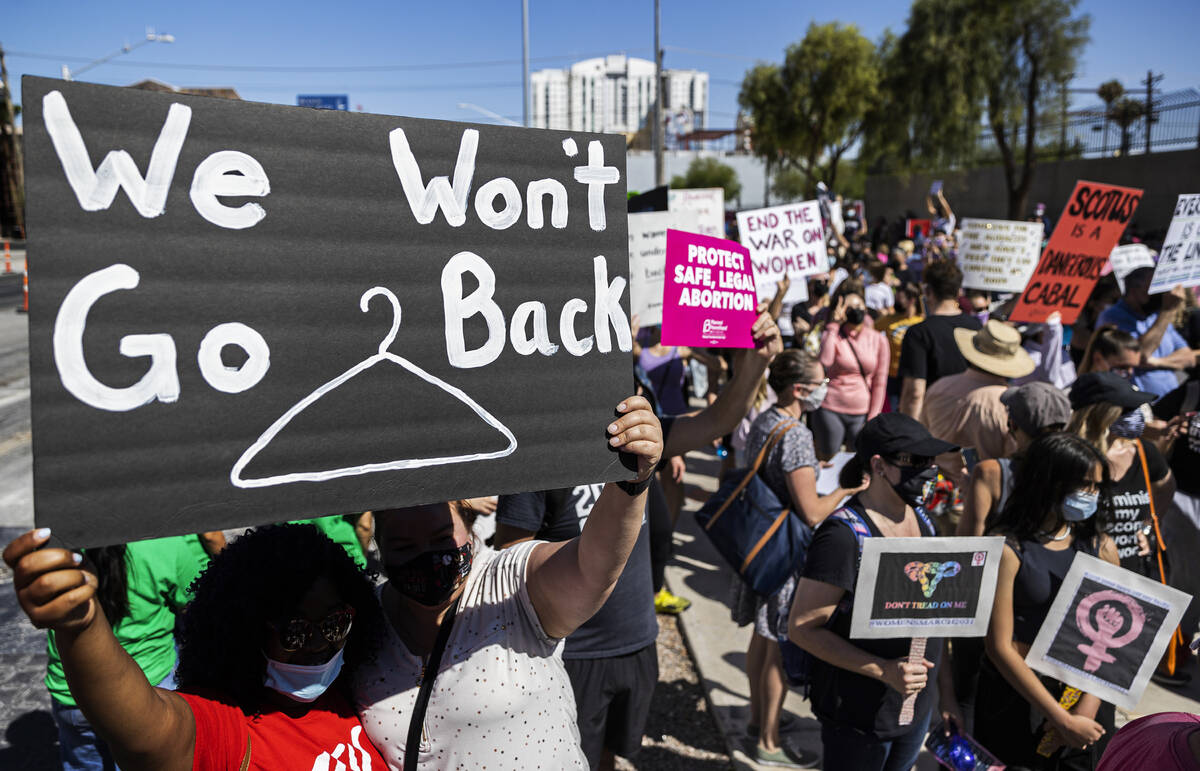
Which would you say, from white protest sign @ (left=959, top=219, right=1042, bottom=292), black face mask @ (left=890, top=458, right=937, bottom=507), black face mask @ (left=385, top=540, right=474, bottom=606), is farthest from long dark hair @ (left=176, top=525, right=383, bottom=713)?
white protest sign @ (left=959, top=219, right=1042, bottom=292)

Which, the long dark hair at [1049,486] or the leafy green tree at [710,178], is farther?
the leafy green tree at [710,178]

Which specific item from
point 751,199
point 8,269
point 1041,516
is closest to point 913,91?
point 1041,516

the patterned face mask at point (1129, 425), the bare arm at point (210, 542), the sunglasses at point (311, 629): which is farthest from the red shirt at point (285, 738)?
the patterned face mask at point (1129, 425)

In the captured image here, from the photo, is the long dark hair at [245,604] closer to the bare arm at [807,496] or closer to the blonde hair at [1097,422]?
the bare arm at [807,496]

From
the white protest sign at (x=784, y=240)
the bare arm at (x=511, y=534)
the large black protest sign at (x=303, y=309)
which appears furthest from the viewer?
the white protest sign at (x=784, y=240)

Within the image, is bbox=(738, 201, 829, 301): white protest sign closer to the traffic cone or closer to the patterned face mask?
the patterned face mask

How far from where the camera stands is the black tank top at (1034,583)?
99.9 inches

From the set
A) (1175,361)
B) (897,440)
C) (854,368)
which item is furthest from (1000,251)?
(897,440)

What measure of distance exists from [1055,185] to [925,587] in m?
26.9

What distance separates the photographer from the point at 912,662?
2.45 meters

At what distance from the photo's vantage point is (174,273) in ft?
4.27

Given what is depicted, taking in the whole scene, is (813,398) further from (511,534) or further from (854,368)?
(854,368)

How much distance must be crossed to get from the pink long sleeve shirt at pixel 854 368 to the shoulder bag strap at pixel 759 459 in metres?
2.40

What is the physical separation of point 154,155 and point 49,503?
Result: 0.58m
